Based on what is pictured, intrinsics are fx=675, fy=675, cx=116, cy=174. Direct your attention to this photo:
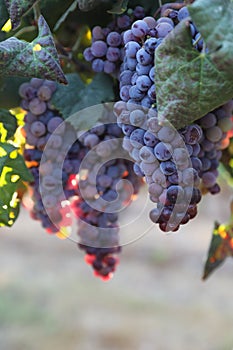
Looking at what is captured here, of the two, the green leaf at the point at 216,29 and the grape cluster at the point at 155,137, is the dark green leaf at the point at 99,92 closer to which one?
the grape cluster at the point at 155,137

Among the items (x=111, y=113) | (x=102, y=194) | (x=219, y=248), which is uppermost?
(x=111, y=113)

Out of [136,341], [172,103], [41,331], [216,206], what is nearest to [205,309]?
[136,341]

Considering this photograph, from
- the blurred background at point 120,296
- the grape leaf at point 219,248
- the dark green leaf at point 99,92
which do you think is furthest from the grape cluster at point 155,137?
the blurred background at point 120,296

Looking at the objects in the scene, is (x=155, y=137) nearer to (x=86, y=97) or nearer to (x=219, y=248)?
(x=86, y=97)

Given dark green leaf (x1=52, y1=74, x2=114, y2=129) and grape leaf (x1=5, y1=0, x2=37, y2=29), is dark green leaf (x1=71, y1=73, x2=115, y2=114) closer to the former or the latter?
dark green leaf (x1=52, y1=74, x2=114, y2=129)

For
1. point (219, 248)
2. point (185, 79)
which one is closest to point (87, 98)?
point (185, 79)

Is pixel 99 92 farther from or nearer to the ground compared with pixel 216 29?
nearer to the ground

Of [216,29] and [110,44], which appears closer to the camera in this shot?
[216,29]
